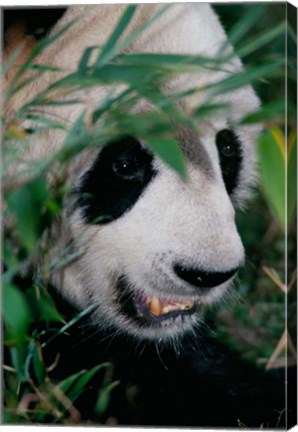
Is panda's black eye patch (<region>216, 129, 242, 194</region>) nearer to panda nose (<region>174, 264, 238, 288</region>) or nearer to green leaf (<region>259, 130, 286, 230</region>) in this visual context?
panda nose (<region>174, 264, 238, 288</region>)

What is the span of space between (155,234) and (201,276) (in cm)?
16

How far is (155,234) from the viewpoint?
2.55 m

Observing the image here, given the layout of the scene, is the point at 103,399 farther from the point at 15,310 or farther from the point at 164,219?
the point at 15,310

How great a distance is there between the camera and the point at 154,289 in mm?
2635

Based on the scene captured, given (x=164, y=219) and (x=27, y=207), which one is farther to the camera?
(x=164, y=219)

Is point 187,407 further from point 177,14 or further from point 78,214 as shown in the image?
point 177,14

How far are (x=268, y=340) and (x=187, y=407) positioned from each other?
0.30m

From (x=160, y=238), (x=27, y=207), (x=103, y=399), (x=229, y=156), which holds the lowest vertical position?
(x=103, y=399)

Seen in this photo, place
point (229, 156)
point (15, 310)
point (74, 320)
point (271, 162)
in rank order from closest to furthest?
point (15, 310) < point (271, 162) < point (74, 320) < point (229, 156)

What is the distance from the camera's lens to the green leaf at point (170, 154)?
1883 mm

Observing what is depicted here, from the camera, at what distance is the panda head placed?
2.50 metres

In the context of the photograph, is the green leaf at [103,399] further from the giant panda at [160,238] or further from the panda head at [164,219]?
the panda head at [164,219]

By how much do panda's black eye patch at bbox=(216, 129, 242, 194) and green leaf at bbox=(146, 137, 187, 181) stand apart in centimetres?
70

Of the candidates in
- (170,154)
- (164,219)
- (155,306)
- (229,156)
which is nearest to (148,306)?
(155,306)
